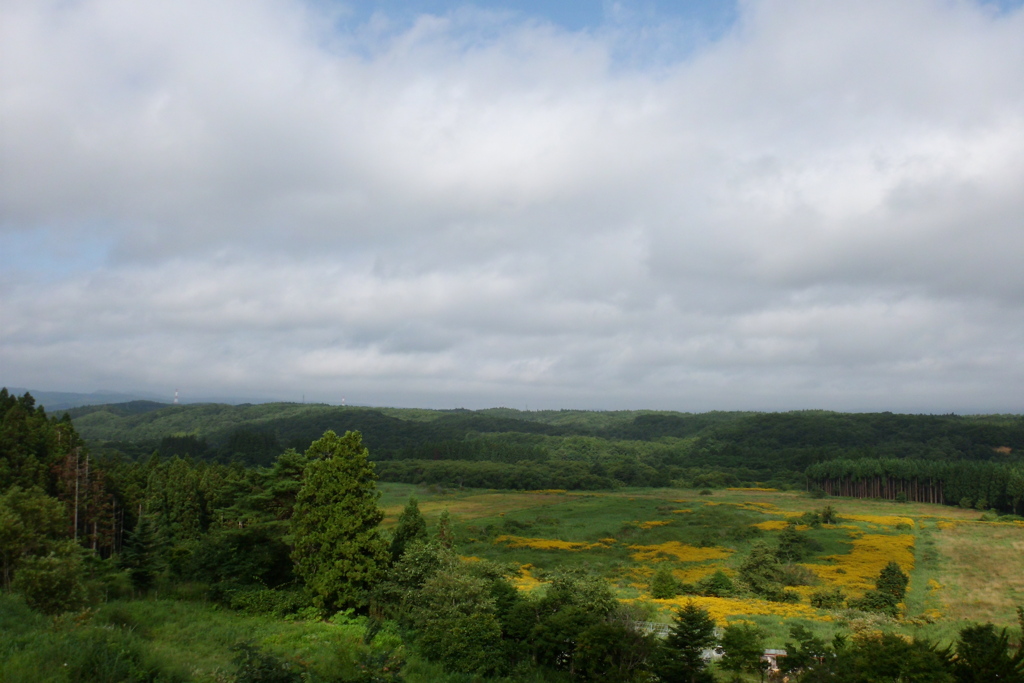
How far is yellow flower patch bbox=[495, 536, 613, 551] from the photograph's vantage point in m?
58.3

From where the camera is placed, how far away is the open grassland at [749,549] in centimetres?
3609

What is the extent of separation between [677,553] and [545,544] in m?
13.5

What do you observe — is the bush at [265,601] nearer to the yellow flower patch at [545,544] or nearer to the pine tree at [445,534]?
the pine tree at [445,534]

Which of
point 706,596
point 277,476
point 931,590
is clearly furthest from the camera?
point 931,590

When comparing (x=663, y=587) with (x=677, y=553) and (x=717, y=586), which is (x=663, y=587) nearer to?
(x=717, y=586)

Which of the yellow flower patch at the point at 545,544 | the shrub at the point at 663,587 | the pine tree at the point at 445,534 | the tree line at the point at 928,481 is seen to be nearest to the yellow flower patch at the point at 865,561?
the shrub at the point at 663,587

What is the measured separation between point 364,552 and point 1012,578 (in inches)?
2179

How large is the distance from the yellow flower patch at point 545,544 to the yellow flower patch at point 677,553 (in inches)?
188

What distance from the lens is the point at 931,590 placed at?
140 feet

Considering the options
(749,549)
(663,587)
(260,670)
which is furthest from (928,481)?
(260,670)


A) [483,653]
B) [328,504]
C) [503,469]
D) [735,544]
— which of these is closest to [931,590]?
[735,544]

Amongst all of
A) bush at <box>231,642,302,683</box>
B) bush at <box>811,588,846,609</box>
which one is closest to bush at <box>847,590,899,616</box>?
bush at <box>811,588,846,609</box>

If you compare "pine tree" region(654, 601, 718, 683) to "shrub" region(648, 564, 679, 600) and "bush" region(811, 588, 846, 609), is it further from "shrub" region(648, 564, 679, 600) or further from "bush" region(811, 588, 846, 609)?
"bush" region(811, 588, 846, 609)

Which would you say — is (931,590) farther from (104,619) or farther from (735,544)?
(104,619)
